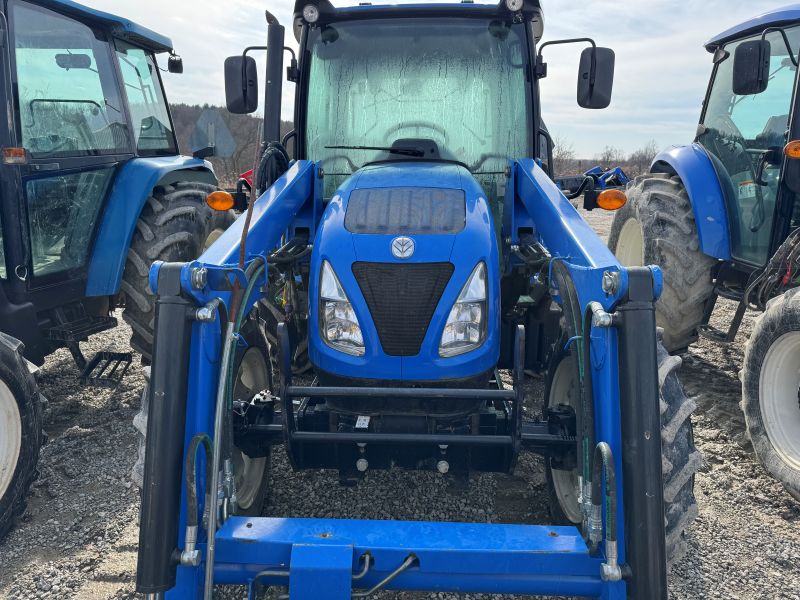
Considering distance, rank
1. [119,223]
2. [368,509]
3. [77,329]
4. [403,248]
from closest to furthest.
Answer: [403,248]
[368,509]
[77,329]
[119,223]

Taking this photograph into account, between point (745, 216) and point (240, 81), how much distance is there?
3.28m

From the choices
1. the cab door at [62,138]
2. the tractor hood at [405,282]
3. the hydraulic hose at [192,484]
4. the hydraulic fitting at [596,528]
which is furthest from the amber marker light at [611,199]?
the cab door at [62,138]

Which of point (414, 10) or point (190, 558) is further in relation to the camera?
point (414, 10)

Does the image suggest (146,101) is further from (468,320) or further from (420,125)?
(468,320)

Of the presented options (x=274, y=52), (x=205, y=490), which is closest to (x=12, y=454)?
(x=205, y=490)

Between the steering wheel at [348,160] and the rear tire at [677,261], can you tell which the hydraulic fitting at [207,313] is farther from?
the rear tire at [677,261]

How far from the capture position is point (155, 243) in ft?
12.9

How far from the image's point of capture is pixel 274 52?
254 centimetres

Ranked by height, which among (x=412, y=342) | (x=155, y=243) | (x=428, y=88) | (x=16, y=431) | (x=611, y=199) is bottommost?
(x=16, y=431)

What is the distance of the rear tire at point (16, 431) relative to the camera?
2734 millimetres

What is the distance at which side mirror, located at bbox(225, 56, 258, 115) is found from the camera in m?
3.14

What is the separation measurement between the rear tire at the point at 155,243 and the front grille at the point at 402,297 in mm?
1896

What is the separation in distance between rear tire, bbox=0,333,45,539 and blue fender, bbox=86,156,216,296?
1.02m

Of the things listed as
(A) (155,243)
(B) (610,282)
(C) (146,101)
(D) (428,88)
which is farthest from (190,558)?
(C) (146,101)
